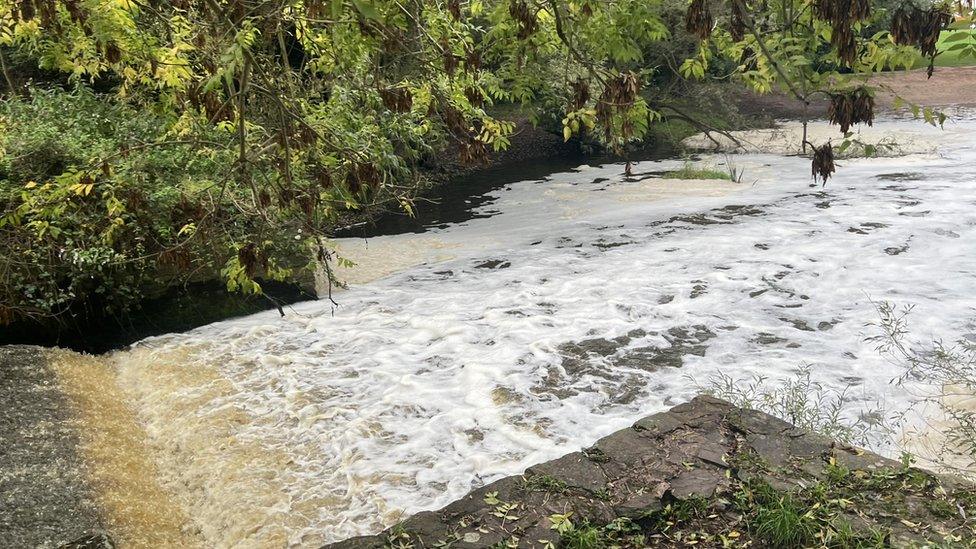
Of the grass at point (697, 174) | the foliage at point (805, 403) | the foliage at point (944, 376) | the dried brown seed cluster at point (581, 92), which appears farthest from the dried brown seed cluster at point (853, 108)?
the grass at point (697, 174)

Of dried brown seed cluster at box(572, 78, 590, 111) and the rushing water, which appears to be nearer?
dried brown seed cluster at box(572, 78, 590, 111)

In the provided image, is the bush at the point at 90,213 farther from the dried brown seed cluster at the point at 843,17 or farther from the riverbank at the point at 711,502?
the dried brown seed cluster at the point at 843,17

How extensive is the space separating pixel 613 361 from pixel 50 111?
771cm

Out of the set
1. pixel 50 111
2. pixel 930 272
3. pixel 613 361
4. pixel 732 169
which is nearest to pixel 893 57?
pixel 613 361

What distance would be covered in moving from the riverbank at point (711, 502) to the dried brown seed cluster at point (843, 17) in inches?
93.2

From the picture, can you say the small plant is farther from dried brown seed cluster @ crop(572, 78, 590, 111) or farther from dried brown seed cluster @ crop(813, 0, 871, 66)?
dried brown seed cluster @ crop(813, 0, 871, 66)

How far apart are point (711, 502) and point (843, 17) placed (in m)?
2.73

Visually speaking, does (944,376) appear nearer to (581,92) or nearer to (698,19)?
(581,92)

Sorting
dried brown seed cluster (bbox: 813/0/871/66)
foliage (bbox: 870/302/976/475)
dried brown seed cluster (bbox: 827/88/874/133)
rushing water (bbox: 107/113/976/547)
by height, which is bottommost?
foliage (bbox: 870/302/976/475)

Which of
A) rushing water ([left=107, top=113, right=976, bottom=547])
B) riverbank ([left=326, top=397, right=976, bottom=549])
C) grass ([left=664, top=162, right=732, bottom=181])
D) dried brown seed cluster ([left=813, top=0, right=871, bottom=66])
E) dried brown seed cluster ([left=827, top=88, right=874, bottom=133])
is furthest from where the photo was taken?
→ grass ([left=664, top=162, right=732, bottom=181])

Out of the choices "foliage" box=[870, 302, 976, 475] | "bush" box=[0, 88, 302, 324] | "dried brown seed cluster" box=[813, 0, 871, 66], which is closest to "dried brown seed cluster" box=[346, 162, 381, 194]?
"dried brown seed cluster" box=[813, 0, 871, 66]

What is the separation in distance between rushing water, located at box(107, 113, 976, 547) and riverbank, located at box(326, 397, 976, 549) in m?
1.16

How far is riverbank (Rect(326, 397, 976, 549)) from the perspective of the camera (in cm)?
404

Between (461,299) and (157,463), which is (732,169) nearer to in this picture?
(461,299)
